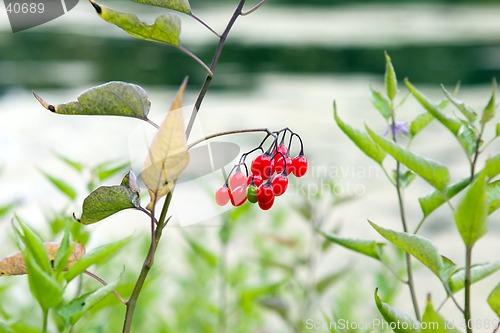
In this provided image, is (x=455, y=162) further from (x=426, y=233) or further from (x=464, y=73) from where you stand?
(x=464, y=73)

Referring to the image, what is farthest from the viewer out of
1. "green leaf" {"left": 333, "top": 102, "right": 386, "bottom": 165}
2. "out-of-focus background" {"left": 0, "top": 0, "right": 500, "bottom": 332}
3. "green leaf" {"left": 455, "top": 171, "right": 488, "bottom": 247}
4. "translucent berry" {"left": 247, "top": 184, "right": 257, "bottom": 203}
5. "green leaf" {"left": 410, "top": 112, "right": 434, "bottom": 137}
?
"out-of-focus background" {"left": 0, "top": 0, "right": 500, "bottom": 332}

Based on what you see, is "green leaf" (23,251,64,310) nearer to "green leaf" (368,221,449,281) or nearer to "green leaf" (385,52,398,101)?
"green leaf" (368,221,449,281)

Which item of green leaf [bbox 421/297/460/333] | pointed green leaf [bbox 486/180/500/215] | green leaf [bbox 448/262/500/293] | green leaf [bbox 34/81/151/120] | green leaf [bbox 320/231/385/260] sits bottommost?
green leaf [bbox 320/231/385/260]

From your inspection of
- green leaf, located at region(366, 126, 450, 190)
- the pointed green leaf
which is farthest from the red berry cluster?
the pointed green leaf

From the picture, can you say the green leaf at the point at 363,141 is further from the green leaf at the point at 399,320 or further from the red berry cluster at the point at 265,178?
the green leaf at the point at 399,320

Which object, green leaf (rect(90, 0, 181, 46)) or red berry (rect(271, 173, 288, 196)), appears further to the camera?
red berry (rect(271, 173, 288, 196))
